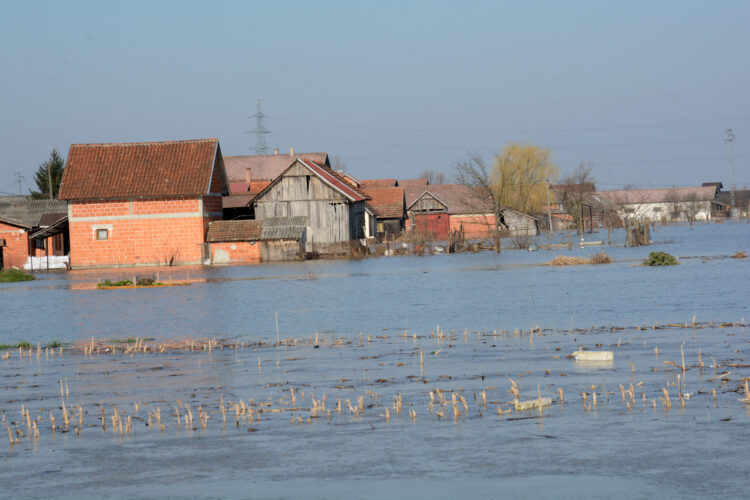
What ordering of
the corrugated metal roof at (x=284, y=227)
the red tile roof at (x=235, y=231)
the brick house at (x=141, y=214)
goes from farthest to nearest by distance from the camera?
1. the corrugated metal roof at (x=284, y=227)
2. the red tile roof at (x=235, y=231)
3. the brick house at (x=141, y=214)

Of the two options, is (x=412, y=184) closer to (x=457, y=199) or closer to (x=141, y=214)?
(x=457, y=199)

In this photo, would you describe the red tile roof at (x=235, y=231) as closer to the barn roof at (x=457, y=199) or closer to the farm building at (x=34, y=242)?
→ the farm building at (x=34, y=242)

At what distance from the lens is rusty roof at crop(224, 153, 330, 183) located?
3696 inches

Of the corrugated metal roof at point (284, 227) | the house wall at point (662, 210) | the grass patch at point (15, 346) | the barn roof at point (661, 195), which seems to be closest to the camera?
the grass patch at point (15, 346)

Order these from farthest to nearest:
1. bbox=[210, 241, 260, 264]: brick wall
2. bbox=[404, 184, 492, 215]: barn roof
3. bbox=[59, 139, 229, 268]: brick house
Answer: bbox=[404, 184, 492, 215]: barn roof < bbox=[210, 241, 260, 264]: brick wall < bbox=[59, 139, 229, 268]: brick house

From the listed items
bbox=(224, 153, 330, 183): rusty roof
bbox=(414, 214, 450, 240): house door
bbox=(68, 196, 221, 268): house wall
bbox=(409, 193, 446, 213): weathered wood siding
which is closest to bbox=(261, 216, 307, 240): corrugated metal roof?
bbox=(68, 196, 221, 268): house wall

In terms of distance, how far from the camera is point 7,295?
130 feet

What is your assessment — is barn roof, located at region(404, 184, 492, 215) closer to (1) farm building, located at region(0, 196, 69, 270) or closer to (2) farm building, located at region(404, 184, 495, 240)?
(2) farm building, located at region(404, 184, 495, 240)

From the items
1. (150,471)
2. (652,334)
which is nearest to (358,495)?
(150,471)

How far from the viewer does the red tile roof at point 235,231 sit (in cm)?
5784

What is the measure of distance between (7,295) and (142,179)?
770 inches

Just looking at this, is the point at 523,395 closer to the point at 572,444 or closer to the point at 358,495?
the point at 572,444

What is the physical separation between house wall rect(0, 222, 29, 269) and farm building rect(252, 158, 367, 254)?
14004 millimetres

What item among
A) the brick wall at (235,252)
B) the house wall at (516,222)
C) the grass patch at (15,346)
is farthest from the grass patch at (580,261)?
the house wall at (516,222)
